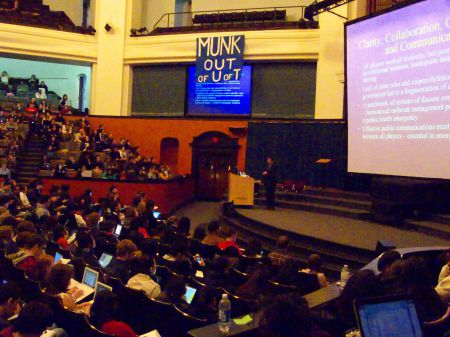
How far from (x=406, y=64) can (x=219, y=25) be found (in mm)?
10438

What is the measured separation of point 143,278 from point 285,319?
285cm

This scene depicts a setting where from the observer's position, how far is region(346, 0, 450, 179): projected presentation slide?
959 cm

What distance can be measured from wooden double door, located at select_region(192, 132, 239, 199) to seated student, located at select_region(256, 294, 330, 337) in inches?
633

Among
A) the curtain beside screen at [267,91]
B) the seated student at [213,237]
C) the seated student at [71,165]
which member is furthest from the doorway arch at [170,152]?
the seated student at [213,237]

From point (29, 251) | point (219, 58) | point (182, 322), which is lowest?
point (182, 322)

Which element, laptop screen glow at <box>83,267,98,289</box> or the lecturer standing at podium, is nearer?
laptop screen glow at <box>83,267,98,289</box>

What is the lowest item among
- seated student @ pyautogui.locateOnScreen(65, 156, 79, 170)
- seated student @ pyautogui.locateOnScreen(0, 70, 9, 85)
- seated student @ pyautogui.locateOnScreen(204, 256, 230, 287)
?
seated student @ pyautogui.locateOnScreen(204, 256, 230, 287)

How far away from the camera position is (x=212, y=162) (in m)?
18.8

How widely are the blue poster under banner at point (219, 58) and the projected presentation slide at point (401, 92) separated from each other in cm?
694

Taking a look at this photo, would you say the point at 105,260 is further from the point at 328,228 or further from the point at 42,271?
the point at 328,228

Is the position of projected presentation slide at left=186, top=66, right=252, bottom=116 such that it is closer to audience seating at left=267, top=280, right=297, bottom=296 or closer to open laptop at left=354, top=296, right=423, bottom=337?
audience seating at left=267, top=280, right=297, bottom=296

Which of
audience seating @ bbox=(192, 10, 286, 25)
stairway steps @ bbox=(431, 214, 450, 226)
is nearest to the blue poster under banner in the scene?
audience seating @ bbox=(192, 10, 286, 25)

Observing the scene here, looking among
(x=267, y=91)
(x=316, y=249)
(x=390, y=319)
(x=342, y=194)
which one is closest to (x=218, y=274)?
(x=390, y=319)

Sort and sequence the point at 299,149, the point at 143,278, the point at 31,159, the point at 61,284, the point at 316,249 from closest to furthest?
the point at 61,284
the point at 143,278
the point at 316,249
the point at 299,149
the point at 31,159
